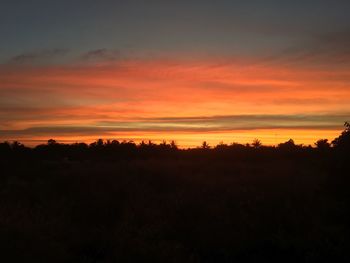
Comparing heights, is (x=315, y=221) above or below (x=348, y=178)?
below

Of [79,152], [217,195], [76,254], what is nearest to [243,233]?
[76,254]

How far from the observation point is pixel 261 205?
1504cm

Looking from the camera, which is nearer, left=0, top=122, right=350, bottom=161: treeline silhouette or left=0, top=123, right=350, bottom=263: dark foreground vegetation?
left=0, top=123, right=350, bottom=263: dark foreground vegetation

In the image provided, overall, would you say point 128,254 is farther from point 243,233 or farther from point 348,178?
point 348,178

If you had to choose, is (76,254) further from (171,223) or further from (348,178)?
(348,178)

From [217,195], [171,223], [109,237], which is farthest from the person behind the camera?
[217,195]

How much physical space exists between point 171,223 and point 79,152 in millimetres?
41254

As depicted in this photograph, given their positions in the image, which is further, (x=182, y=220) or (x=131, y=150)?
(x=131, y=150)

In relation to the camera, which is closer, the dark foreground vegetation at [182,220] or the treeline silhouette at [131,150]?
the dark foreground vegetation at [182,220]

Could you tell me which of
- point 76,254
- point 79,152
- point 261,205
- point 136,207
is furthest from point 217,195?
point 79,152

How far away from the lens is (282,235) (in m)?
11.9

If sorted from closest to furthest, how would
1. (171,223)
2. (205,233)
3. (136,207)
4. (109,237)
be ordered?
(109,237)
(205,233)
(171,223)
(136,207)

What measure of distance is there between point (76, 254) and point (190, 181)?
1253cm

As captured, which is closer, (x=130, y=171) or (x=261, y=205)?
(x=261, y=205)
